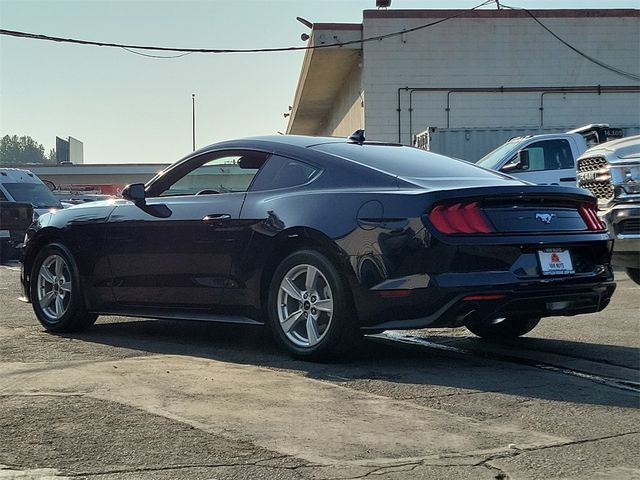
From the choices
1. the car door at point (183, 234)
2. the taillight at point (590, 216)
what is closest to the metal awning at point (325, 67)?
the car door at point (183, 234)

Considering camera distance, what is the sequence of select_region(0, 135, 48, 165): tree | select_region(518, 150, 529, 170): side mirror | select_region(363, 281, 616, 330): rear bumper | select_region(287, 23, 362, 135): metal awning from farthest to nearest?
select_region(0, 135, 48, 165): tree < select_region(287, 23, 362, 135): metal awning < select_region(518, 150, 529, 170): side mirror < select_region(363, 281, 616, 330): rear bumper

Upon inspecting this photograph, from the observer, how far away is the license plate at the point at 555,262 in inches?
208

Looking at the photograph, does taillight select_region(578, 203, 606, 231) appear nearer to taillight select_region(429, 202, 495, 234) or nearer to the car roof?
taillight select_region(429, 202, 495, 234)

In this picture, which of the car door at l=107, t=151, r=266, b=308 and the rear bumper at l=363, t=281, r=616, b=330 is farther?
the car door at l=107, t=151, r=266, b=308

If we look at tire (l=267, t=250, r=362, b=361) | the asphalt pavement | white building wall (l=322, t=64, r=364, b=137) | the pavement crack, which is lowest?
the pavement crack

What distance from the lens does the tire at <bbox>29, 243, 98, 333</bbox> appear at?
273 inches

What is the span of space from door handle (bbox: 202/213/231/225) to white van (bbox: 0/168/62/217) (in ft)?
48.2

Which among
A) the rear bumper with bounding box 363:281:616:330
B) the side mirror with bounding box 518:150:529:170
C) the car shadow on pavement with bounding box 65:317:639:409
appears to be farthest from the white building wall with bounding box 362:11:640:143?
the rear bumper with bounding box 363:281:616:330

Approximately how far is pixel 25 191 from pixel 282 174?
16346 millimetres

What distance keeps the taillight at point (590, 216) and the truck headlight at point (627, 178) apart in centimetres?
289

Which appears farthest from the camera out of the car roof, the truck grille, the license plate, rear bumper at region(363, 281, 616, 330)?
the car roof

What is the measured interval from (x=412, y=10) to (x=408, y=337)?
21.0m

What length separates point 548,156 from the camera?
14.7 m

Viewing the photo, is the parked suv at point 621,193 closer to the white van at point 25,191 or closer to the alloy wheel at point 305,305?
the alloy wheel at point 305,305
